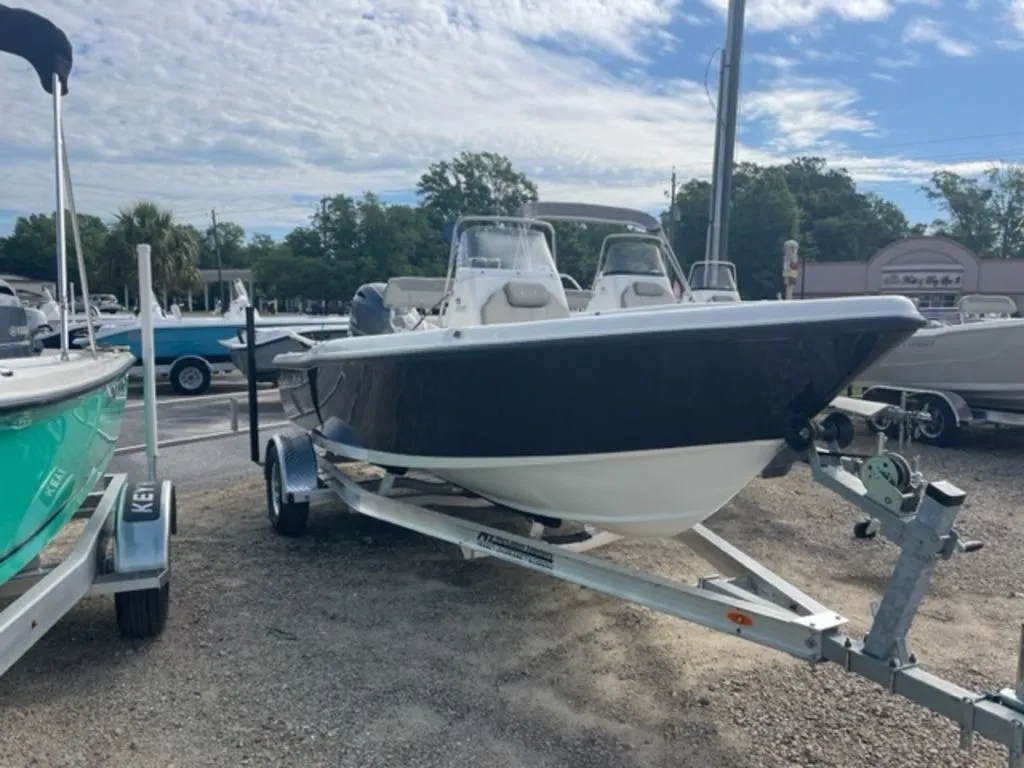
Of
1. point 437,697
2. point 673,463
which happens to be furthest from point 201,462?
point 673,463

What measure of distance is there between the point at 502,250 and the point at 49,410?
3.23m

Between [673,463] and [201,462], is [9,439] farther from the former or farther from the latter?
[201,462]

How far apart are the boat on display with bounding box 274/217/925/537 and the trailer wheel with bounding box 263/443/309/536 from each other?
3.82ft

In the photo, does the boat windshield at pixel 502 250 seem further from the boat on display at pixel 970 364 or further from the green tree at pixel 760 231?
the green tree at pixel 760 231

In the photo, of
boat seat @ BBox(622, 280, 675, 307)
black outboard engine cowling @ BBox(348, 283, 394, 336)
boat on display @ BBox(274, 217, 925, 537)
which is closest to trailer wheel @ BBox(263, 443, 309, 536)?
boat on display @ BBox(274, 217, 925, 537)

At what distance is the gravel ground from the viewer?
2887mm

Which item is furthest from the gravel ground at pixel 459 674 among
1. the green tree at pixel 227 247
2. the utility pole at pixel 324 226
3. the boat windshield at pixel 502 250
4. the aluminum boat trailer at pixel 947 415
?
the green tree at pixel 227 247

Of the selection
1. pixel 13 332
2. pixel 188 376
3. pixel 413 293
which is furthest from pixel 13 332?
pixel 188 376

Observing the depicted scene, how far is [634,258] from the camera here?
6.75 metres

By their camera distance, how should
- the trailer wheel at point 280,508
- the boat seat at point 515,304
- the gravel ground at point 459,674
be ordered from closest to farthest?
the gravel ground at point 459,674, the boat seat at point 515,304, the trailer wheel at point 280,508

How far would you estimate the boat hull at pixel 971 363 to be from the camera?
28.2 ft

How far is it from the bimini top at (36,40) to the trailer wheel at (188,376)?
10881 millimetres

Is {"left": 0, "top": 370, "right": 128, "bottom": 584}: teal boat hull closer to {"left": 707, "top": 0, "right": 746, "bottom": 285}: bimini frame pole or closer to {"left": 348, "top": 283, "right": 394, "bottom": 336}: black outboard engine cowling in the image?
{"left": 348, "top": 283, "right": 394, "bottom": 336}: black outboard engine cowling

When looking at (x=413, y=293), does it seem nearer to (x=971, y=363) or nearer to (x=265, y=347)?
Answer: (x=971, y=363)
